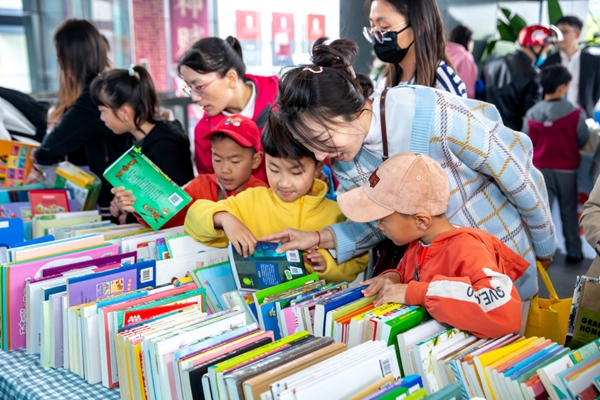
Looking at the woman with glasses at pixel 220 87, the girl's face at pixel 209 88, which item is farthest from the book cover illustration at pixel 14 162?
the girl's face at pixel 209 88

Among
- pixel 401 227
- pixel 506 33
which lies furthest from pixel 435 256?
pixel 506 33

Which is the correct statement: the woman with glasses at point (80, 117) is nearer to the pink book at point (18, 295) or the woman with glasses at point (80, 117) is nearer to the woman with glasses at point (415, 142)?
the pink book at point (18, 295)

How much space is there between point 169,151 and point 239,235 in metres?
0.87

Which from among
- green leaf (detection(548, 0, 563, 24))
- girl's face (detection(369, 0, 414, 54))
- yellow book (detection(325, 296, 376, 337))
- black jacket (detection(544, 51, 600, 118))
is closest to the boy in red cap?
girl's face (detection(369, 0, 414, 54))

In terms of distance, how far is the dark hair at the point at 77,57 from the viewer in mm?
3199

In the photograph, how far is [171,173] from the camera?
8.75ft

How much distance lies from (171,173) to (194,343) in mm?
1380

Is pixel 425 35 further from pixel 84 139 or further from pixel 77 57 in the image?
pixel 77 57

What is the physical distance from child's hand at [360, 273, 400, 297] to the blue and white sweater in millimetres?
272

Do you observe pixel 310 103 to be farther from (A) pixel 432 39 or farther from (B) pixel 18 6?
(B) pixel 18 6

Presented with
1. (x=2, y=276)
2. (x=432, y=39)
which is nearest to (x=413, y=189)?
(x=432, y=39)

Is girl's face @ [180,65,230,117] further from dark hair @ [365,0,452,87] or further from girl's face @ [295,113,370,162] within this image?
girl's face @ [295,113,370,162]

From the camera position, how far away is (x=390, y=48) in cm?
230

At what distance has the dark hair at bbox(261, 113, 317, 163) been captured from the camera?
6.26 feet
